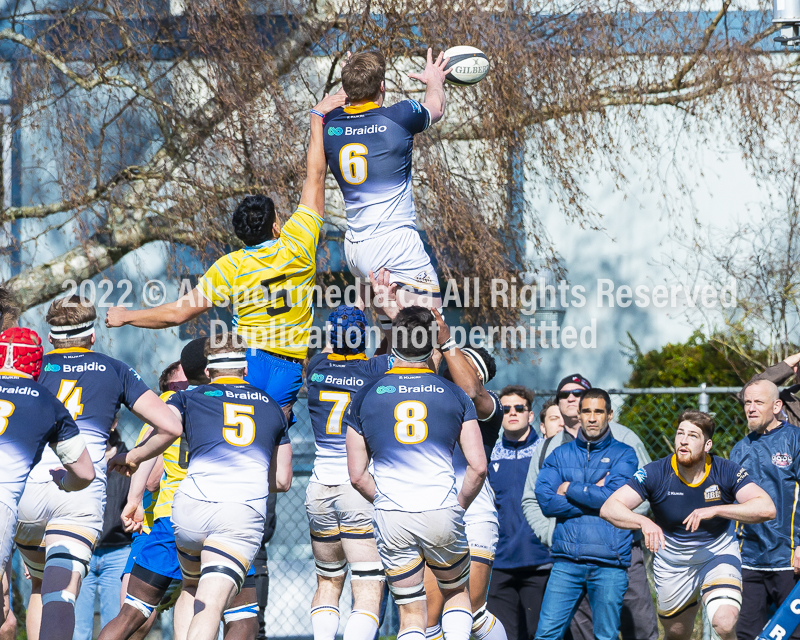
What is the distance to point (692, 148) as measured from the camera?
11.5m

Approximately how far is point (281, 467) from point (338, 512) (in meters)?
0.68

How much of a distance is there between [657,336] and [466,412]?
7010 mm

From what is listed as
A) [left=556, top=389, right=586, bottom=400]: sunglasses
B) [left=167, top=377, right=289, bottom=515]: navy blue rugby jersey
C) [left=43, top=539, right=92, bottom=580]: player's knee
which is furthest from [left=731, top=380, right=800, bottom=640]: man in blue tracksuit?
[left=43, top=539, right=92, bottom=580]: player's knee

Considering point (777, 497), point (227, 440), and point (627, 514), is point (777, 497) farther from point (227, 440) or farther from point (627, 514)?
point (227, 440)

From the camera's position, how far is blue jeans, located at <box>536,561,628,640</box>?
737cm

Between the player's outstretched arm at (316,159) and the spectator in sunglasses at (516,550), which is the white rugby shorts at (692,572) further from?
the player's outstretched arm at (316,159)

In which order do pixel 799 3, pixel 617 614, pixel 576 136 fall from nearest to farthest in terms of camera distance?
pixel 617 614
pixel 799 3
pixel 576 136

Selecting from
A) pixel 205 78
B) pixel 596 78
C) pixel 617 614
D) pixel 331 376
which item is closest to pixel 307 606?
pixel 617 614

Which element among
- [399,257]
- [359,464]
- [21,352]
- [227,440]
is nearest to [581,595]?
[359,464]

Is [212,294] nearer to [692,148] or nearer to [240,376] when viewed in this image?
[240,376]

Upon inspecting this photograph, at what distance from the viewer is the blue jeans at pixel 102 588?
7992mm

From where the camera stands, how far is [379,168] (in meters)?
6.41

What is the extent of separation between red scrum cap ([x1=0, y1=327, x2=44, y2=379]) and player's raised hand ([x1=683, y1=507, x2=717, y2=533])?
4.55 meters

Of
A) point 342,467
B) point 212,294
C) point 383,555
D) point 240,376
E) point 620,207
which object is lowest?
point 383,555
